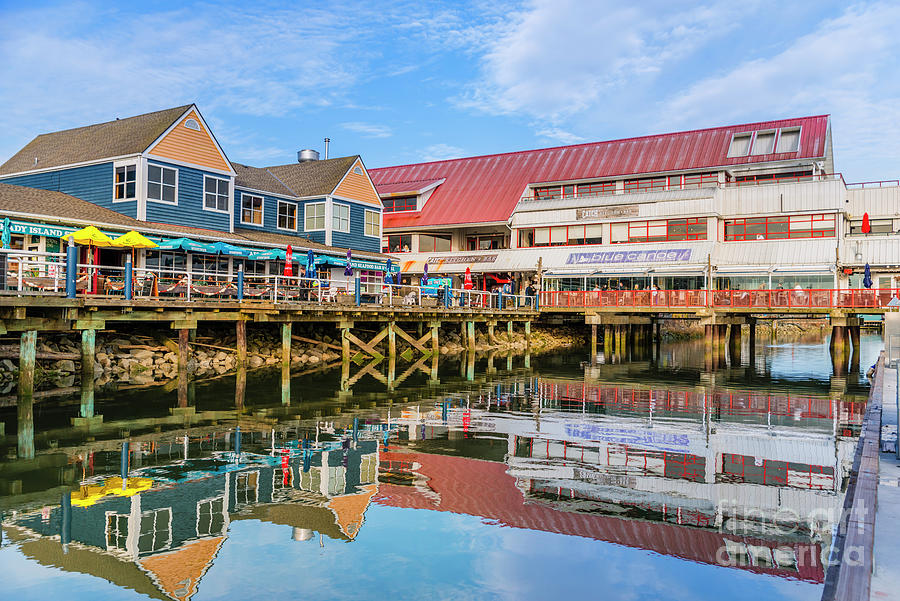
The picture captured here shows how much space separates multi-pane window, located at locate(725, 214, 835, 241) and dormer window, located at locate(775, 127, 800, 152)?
511cm

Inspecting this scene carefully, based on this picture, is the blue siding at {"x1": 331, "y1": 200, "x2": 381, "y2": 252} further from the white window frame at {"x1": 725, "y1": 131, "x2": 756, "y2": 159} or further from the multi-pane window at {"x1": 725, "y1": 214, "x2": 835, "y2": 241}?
the white window frame at {"x1": 725, "y1": 131, "x2": 756, "y2": 159}

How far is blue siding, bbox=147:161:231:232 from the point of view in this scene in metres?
31.3

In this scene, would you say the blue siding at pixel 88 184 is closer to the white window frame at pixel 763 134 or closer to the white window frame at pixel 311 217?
the white window frame at pixel 311 217

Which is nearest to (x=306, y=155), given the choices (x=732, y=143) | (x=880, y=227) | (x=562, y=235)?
(x=562, y=235)

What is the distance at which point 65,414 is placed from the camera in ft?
56.6

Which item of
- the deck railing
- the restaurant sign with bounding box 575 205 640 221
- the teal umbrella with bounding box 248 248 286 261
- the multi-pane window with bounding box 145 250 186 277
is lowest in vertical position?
the deck railing

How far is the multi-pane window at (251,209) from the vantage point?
37.3 meters

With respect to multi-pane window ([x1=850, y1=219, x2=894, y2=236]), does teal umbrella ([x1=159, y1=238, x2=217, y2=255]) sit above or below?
below

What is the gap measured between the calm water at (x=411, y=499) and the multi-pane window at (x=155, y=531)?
0.04 metres

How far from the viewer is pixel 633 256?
45.4 m

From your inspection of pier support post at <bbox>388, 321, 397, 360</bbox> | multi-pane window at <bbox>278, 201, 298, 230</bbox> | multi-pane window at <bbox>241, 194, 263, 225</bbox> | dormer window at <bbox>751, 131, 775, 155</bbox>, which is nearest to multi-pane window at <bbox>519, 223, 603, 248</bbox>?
dormer window at <bbox>751, 131, 775, 155</bbox>

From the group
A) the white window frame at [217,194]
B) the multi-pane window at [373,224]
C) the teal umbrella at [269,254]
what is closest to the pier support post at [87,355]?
the teal umbrella at [269,254]

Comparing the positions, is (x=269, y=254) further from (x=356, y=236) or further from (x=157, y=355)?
(x=356, y=236)

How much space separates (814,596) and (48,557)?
8187 millimetres
